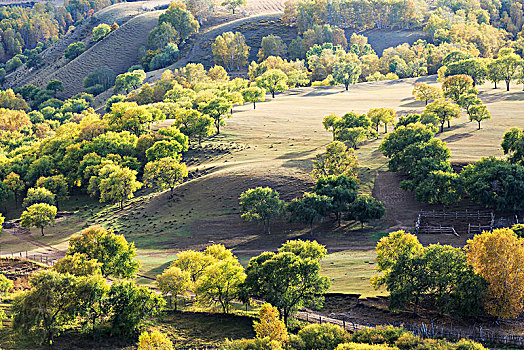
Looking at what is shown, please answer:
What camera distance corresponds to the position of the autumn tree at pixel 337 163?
10919 centimetres

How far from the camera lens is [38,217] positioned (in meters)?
109

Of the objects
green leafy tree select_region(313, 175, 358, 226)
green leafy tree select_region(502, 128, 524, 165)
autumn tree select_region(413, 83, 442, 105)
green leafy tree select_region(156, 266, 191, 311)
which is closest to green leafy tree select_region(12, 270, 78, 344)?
green leafy tree select_region(156, 266, 191, 311)

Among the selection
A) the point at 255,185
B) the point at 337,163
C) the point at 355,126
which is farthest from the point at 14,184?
the point at 355,126

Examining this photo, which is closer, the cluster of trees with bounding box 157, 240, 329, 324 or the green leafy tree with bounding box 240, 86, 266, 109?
the cluster of trees with bounding box 157, 240, 329, 324

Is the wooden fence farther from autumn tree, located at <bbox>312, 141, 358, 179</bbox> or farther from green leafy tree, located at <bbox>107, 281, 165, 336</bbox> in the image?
autumn tree, located at <bbox>312, 141, 358, 179</bbox>

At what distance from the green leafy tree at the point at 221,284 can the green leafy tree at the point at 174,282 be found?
2180 millimetres

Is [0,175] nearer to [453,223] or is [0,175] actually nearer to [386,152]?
[386,152]

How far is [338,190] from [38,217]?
179 feet

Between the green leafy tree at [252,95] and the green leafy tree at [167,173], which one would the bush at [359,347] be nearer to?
the green leafy tree at [167,173]

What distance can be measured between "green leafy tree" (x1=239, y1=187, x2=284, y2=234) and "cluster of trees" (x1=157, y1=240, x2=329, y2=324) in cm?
2482

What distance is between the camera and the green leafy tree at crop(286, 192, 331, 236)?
97125 mm

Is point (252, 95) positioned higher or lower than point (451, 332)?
higher

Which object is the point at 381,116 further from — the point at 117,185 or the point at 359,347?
the point at 359,347

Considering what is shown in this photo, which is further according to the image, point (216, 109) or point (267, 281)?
point (216, 109)
